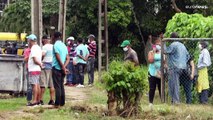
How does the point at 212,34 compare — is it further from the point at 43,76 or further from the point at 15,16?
the point at 15,16

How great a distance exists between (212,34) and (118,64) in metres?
4.30

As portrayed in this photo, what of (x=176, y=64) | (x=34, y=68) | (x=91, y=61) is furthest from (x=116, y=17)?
(x=34, y=68)

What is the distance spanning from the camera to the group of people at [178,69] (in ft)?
41.0

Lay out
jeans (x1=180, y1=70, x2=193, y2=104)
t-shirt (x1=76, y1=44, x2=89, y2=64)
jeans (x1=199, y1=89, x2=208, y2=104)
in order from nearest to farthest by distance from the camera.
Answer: jeans (x1=180, y1=70, x2=193, y2=104) → jeans (x1=199, y1=89, x2=208, y2=104) → t-shirt (x1=76, y1=44, x2=89, y2=64)

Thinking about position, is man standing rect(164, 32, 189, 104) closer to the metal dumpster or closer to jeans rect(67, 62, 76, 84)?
the metal dumpster

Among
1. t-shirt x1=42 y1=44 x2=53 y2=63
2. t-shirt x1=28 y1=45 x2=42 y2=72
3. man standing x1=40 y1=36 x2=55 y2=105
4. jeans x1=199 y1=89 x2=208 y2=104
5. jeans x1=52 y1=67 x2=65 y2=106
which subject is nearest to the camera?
jeans x1=52 y1=67 x2=65 y2=106

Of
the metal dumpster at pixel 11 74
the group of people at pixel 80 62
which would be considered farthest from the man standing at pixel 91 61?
the metal dumpster at pixel 11 74

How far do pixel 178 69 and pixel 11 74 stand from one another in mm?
4761

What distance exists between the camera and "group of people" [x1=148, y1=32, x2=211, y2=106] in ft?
41.0

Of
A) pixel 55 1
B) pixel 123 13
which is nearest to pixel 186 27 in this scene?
pixel 123 13

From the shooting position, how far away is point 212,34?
13805 millimetres

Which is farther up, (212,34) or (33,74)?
(212,34)

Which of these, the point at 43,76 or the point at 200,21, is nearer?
the point at 43,76

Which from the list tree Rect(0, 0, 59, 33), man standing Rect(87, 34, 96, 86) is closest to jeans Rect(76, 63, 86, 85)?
man standing Rect(87, 34, 96, 86)
